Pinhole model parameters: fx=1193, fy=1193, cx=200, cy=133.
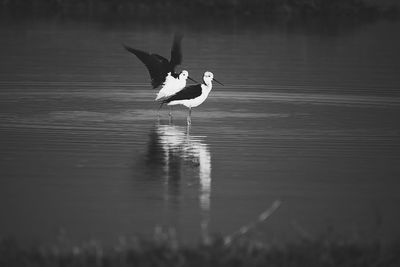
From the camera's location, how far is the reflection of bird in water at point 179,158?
12664mm

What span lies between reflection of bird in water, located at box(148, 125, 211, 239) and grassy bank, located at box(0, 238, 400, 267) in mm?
1620

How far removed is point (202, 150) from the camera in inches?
615

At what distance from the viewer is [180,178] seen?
1343 cm

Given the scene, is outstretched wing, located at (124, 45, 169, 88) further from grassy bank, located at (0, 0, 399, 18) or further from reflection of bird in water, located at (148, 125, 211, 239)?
grassy bank, located at (0, 0, 399, 18)

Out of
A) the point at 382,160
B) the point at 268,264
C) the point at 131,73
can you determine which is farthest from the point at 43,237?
A: the point at 131,73

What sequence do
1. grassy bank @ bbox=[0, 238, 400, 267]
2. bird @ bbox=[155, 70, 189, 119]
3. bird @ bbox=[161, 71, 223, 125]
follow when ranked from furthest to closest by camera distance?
bird @ bbox=[155, 70, 189, 119]
bird @ bbox=[161, 71, 223, 125]
grassy bank @ bbox=[0, 238, 400, 267]

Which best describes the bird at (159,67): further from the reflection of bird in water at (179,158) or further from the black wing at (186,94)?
the reflection of bird in water at (179,158)

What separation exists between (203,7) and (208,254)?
49.7m

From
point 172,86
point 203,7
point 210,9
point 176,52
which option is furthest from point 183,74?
point 203,7

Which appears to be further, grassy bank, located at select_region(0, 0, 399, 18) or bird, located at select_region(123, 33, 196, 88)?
grassy bank, located at select_region(0, 0, 399, 18)

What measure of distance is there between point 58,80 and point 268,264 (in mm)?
16681

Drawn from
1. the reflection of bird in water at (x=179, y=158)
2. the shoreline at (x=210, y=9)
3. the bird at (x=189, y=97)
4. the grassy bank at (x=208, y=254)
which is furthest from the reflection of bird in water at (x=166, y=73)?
the shoreline at (x=210, y=9)

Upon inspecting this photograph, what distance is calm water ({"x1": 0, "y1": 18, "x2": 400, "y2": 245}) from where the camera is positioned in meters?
11.4

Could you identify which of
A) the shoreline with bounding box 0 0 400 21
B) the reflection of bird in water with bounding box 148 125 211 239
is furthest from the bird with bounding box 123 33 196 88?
the shoreline with bounding box 0 0 400 21
